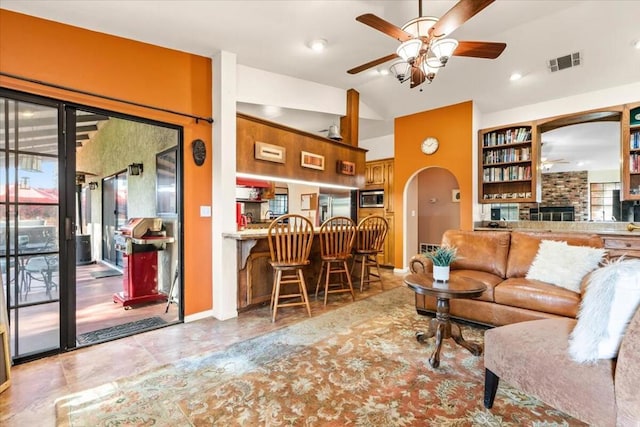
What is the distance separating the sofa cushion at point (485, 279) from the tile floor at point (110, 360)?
63.2 inches

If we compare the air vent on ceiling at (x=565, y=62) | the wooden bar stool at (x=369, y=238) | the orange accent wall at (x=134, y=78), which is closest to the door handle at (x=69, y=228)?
the orange accent wall at (x=134, y=78)

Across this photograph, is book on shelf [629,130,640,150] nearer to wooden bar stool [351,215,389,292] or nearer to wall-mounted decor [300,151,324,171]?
wooden bar stool [351,215,389,292]

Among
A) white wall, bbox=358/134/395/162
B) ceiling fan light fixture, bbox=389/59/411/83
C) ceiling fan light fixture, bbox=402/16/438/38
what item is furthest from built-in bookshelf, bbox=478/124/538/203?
ceiling fan light fixture, bbox=402/16/438/38

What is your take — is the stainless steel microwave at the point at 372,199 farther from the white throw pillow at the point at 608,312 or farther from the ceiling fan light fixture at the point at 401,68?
the white throw pillow at the point at 608,312

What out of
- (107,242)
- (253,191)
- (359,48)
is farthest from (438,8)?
(107,242)

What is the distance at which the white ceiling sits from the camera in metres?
2.58

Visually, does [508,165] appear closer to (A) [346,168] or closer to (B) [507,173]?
(B) [507,173]

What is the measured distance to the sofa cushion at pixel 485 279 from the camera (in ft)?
9.07

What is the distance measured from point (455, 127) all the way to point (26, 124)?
205 inches

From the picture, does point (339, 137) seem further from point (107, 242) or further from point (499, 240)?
Answer: point (107, 242)

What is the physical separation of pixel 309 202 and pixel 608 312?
16.6ft

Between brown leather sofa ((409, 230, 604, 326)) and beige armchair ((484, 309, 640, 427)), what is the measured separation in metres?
0.81

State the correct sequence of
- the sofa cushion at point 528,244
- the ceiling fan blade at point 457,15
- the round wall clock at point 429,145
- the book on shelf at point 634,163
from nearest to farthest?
the ceiling fan blade at point 457,15
the sofa cushion at point 528,244
the book on shelf at point 634,163
the round wall clock at point 429,145

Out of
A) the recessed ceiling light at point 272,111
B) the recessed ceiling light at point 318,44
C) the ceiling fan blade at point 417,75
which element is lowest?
the ceiling fan blade at point 417,75
